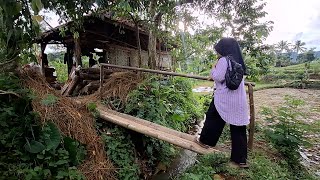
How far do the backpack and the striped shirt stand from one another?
0.23ft

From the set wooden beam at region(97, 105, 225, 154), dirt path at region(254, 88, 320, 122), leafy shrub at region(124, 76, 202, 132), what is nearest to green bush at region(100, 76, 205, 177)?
leafy shrub at region(124, 76, 202, 132)

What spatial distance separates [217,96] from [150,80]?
382 centimetres

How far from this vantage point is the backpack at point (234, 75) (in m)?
2.99

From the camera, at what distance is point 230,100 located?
314cm

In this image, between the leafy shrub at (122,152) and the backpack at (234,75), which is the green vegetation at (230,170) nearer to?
the backpack at (234,75)

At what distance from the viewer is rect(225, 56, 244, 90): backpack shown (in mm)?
2988

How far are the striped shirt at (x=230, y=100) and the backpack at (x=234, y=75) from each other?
0.07m

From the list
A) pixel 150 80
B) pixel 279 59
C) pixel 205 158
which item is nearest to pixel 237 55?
pixel 205 158

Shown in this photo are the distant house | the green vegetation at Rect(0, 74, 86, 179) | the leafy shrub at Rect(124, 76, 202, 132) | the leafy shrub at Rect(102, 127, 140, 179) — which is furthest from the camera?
the distant house

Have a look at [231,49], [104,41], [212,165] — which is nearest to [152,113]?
[212,165]

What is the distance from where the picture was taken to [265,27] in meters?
9.63

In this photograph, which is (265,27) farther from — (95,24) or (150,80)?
(95,24)

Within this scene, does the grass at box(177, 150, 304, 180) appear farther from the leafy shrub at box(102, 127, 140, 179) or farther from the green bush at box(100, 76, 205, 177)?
the green bush at box(100, 76, 205, 177)

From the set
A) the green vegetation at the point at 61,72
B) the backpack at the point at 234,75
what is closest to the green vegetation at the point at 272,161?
the backpack at the point at 234,75
